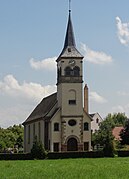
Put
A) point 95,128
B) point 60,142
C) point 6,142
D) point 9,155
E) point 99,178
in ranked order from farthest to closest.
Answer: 1. point 95,128
2. point 6,142
3. point 60,142
4. point 9,155
5. point 99,178

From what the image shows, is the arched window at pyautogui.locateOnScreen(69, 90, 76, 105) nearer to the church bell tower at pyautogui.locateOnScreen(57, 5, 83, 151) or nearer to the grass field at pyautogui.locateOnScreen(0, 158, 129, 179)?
the church bell tower at pyautogui.locateOnScreen(57, 5, 83, 151)

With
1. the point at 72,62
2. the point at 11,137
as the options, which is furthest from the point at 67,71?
the point at 11,137

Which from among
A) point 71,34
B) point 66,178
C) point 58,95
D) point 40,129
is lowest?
point 66,178

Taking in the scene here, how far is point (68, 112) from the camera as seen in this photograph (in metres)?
79.5

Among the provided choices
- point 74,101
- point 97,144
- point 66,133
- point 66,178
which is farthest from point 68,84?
point 66,178

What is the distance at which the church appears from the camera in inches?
3083

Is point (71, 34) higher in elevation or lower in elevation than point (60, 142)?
higher

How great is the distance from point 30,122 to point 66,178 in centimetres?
7219

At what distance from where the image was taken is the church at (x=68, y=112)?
78312 mm

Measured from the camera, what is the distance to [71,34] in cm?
8331

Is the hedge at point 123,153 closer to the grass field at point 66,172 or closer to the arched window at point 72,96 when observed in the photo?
the arched window at point 72,96

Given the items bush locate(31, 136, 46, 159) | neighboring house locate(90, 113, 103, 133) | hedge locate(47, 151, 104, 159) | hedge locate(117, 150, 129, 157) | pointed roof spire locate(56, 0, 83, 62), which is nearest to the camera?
bush locate(31, 136, 46, 159)

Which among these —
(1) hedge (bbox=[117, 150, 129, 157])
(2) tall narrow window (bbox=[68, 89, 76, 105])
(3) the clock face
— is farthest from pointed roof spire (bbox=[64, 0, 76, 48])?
(1) hedge (bbox=[117, 150, 129, 157])

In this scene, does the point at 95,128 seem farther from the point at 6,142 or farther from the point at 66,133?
the point at 66,133
